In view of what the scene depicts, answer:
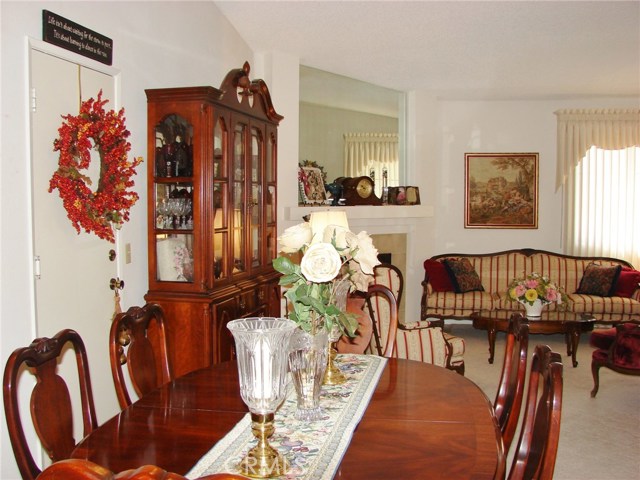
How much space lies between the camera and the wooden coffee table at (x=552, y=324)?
5.51 metres

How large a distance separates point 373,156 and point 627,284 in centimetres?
303

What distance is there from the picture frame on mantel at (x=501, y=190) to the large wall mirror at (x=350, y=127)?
0.99 m

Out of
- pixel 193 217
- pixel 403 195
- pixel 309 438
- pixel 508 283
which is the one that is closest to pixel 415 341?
pixel 193 217

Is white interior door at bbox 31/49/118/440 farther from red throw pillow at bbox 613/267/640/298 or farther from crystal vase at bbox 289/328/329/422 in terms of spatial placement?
red throw pillow at bbox 613/267/640/298

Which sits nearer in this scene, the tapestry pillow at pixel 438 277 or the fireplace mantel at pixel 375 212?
the fireplace mantel at pixel 375 212

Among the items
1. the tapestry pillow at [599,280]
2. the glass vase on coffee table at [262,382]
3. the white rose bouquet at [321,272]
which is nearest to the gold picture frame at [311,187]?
the tapestry pillow at [599,280]

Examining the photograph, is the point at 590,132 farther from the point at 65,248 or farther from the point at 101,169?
the point at 65,248

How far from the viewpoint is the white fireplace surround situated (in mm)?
6340

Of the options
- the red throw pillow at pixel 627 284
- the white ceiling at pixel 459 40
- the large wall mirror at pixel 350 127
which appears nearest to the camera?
the white ceiling at pixel 459 40

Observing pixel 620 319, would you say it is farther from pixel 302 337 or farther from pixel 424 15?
pixel 302 337

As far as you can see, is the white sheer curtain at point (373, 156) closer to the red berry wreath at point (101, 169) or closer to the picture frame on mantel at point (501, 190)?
the picture frame on mantel at point (501, 190)

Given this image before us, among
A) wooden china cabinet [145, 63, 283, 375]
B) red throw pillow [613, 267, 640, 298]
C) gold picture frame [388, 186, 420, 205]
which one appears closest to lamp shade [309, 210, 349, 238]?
wooden china cabinet [145, 63, 283, 375]

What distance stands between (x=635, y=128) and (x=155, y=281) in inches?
249

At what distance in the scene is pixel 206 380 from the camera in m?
2.21
